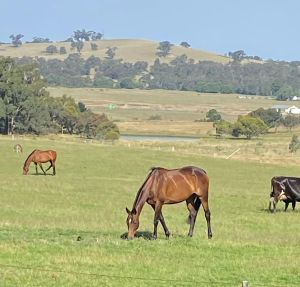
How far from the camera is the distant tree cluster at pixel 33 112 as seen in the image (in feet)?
293

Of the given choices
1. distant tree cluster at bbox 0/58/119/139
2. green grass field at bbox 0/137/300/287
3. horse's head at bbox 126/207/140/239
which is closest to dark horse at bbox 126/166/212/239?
horse's head at bbox 126/207/140/239

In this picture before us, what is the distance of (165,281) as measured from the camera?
12.3 meters

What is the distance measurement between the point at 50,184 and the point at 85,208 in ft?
24.3

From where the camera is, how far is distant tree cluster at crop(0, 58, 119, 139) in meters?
89.4

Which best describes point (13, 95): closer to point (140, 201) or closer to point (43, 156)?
point (43, 156)

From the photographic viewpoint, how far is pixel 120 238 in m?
16.8

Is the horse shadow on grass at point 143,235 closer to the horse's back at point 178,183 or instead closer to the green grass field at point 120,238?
the green grass field at point 120,238

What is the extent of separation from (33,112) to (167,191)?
74.9 metres

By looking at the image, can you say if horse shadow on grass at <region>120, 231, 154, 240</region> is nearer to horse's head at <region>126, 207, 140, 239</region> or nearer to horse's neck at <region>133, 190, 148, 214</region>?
horse's head at <region>126, 207, 140, 239</region>

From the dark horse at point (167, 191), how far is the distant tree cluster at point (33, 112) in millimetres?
68196

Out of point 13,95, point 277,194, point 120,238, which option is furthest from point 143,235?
point 13,95

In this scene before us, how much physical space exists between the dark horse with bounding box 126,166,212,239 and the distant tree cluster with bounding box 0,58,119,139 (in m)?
68.2

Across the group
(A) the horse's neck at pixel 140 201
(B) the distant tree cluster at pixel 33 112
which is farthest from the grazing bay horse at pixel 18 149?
(A) the horse's neck at pixel 140 201

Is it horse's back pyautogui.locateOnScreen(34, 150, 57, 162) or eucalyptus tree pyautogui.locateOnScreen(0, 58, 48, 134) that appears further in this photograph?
eucalyptus tree pyautogui.locateOnScreen(0, 58, 48, 134)
